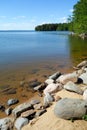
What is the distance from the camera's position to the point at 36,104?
1005 cm

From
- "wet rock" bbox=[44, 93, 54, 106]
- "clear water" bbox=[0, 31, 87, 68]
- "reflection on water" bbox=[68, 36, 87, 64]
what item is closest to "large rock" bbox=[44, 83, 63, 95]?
"wet rock" bbox=[44, 93, 54, 106]

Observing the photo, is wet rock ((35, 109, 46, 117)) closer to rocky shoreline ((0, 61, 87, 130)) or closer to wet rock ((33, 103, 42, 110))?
rocky shoreline ((0, 61, 87, 130))

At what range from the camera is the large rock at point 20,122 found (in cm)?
815

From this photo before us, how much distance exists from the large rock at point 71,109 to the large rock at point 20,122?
47.5 inches

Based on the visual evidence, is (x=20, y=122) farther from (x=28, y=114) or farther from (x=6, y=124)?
(x=28, y=114)

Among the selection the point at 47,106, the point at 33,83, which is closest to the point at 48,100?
the point at 47,106

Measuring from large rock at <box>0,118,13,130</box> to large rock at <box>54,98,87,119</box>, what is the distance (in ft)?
5.84

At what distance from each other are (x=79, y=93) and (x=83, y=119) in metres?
2.60

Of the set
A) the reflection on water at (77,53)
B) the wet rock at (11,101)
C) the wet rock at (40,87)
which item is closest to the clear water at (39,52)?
the reflection on water at (77,53)

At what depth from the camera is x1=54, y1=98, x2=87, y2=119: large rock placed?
771 cm

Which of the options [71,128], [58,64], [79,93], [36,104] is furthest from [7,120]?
[58,64]

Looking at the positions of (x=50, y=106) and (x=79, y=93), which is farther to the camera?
(x=79, y=93)

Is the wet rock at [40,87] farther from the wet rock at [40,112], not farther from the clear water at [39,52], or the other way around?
the clear water at [39,52]

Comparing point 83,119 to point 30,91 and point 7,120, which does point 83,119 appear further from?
point 30,91
